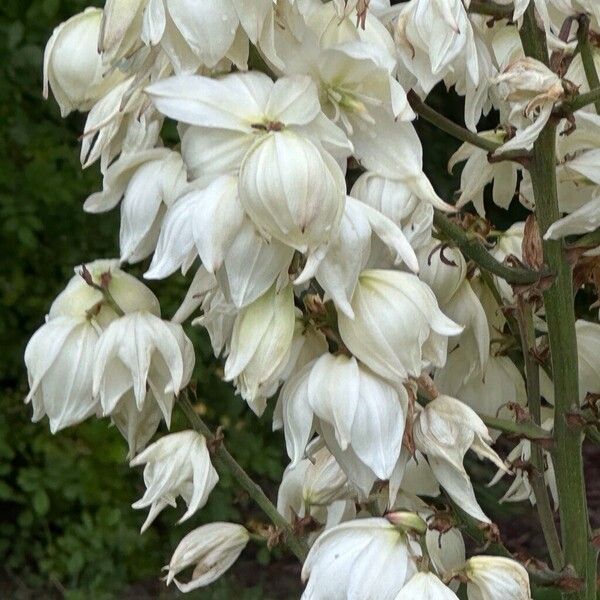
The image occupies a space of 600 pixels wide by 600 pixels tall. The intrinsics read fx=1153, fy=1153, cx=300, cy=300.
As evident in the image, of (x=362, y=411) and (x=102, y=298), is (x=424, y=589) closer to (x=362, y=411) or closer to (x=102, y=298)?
(x=362, y=411)

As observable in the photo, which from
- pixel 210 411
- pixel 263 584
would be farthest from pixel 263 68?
pixel 263 584

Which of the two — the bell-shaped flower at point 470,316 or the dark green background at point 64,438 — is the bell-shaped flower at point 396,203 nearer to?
the bell-shaped flower at point 470,316

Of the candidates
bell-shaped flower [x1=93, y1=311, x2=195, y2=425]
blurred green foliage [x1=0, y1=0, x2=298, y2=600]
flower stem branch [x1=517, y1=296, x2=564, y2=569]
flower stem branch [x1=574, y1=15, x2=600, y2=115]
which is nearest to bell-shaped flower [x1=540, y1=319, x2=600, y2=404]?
flower stem branch [x1=517, y1=296, x2=564, y2=569]

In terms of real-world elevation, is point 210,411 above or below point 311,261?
below

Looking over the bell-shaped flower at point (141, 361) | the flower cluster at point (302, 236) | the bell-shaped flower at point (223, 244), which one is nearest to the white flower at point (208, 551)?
the flower cluster at point (302, 236)

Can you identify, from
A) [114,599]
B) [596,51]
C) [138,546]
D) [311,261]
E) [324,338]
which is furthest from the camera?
[138,546]

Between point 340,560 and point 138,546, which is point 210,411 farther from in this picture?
point 340,560

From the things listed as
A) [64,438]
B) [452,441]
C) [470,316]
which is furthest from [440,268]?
[64,438]
